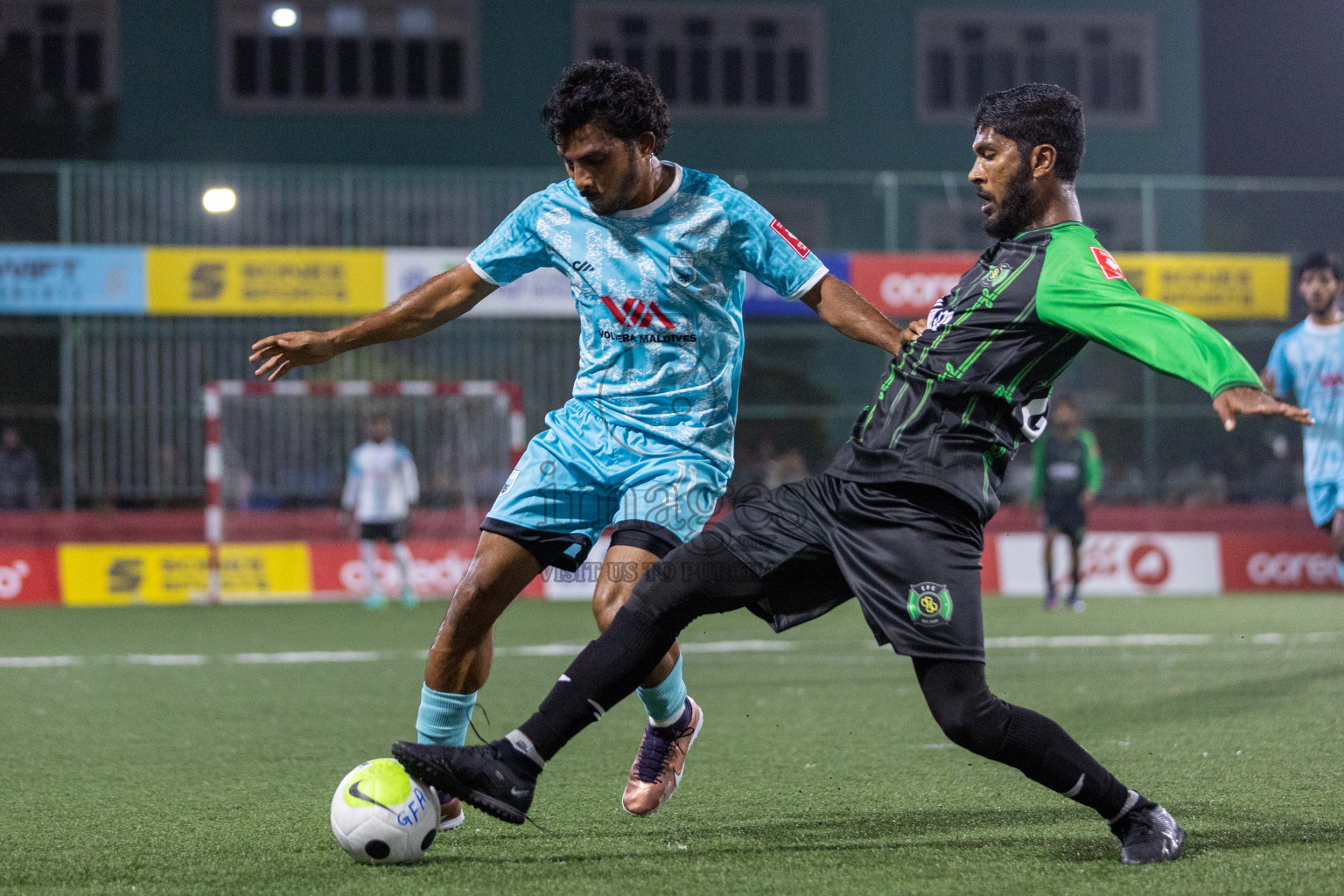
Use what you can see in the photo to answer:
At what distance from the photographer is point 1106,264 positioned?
11.5ft

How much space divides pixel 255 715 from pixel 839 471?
4.33 meters

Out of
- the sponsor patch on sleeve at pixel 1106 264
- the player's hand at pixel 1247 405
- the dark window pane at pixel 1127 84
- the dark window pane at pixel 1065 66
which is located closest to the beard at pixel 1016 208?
the sponsor patch on sleeve at pixel 1106 264

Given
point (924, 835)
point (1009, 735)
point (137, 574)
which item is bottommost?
point (137, 574)

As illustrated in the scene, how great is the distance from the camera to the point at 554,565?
170 inches

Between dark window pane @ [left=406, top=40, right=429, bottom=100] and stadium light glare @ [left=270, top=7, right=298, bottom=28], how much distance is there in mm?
2051

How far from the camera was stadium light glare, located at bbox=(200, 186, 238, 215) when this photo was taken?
57.5 ft

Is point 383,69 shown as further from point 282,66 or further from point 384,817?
point 384,817

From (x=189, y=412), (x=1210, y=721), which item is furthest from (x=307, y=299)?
(x=1210, y=721)

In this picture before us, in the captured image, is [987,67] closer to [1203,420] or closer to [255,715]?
[1203,420]

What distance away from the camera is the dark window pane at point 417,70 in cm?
2686

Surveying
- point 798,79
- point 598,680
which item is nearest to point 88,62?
point 798,79

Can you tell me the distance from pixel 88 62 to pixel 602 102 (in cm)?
2470

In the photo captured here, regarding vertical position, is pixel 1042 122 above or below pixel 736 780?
above

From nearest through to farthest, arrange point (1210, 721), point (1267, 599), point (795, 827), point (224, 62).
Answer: point (795, 827), point (1210, 721), point (1267, 599), point (224, 62)
